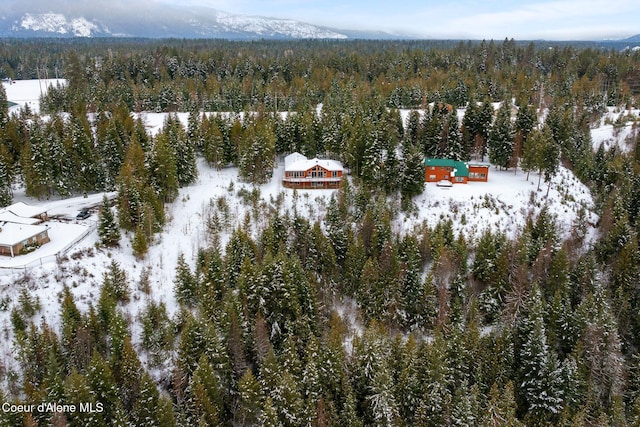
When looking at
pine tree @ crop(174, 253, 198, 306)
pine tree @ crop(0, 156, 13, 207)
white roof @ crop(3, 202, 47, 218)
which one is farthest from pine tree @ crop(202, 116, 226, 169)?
pine tree @ crop(0, 156, 13, 207)

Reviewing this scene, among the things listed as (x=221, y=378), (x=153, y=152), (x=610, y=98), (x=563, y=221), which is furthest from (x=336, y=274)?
(x=610, y=98)

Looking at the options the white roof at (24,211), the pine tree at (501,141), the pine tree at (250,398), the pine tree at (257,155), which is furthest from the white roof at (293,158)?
the pine tree at (250,398)

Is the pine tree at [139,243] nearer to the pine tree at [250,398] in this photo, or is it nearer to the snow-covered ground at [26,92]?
the pine tree at [250,398]

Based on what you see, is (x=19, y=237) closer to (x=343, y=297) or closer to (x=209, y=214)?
(x=209, y=214)

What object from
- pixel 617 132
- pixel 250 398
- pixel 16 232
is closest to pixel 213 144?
pixel 16 232

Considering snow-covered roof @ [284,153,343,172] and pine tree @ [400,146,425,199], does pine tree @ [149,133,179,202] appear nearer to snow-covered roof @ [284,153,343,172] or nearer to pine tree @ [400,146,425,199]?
snow-covered roof @ [284,153,343,172]

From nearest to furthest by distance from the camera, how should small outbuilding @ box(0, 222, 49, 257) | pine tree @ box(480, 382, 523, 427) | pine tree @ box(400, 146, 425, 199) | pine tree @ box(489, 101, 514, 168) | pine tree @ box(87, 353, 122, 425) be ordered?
pine tree @ box(87, 353, 122, 425), pine tree @ box(480, 382, 523, 427), small outbuilding @ box(0, 222, 49, 257), pine tree @ box(400, 146, 425, 199), pine tree @ box(489, 101, 514, 168)

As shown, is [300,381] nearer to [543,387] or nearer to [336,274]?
[336,274]
